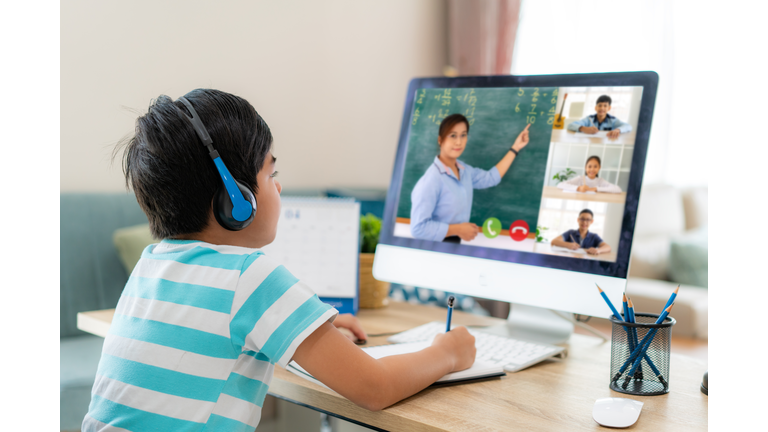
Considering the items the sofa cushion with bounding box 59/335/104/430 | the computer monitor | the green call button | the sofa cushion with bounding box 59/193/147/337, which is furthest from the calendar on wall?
the sofa cushion with bounding box 59/193/147/337

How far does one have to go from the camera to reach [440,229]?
104cm

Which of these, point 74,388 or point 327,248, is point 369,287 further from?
point 74,388

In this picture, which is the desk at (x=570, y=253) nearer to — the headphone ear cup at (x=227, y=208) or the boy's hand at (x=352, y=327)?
the boy's hand at (x=352, y=327)

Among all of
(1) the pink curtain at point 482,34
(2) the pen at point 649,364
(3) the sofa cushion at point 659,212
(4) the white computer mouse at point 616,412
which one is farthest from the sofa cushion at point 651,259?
(4) the white computer mouse at point 616,412

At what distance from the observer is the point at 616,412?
0.62 m

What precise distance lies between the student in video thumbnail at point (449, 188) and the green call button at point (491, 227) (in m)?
0.02

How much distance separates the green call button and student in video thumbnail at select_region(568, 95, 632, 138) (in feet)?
0.69

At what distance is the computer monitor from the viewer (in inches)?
34.6

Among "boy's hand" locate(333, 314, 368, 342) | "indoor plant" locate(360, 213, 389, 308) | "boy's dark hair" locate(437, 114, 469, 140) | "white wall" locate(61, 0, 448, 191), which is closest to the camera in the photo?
"boy's hand" locate(333, 314, 368, 342)

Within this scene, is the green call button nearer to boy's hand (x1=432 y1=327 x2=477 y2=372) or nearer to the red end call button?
the red end call button
